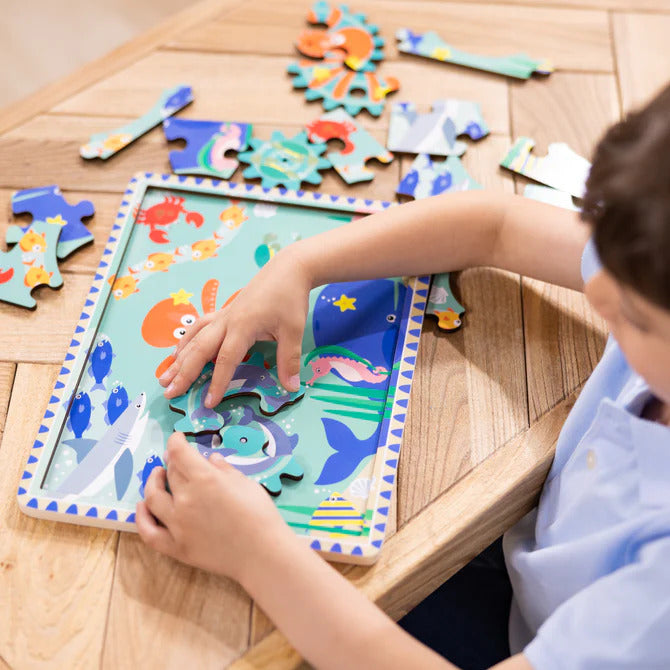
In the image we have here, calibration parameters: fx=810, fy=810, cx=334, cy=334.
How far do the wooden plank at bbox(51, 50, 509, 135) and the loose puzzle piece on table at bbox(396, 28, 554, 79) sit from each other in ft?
0.04

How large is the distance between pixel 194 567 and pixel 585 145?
2.38ft

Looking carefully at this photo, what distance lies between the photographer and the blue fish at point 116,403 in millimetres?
798

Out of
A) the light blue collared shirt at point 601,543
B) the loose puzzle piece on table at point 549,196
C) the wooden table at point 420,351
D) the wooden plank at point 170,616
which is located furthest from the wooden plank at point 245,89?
the wooden plank at point 170,616

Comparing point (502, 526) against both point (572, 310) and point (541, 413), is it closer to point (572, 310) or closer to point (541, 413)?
point (541, 413)

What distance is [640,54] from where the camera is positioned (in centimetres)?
117

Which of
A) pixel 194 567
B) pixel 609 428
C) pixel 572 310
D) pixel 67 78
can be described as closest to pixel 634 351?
pixel 609 428

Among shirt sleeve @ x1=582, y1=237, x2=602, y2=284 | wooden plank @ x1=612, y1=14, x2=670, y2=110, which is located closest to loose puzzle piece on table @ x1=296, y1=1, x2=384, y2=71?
wooden plank @ x1=612, y1=14, x2=670, y2=110

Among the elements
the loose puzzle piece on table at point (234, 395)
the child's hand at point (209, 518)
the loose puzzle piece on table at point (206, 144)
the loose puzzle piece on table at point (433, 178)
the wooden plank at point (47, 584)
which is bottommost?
the wooden plank at point (47, 584)

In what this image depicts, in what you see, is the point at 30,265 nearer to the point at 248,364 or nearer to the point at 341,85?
the point at 248,364

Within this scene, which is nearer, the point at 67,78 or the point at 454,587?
the point at 454,587

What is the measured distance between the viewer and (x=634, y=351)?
2.04 feet

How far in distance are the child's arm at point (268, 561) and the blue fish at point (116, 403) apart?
8 cm

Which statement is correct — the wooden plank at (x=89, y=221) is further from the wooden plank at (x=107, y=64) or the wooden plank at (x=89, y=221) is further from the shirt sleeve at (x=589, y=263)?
the shirt sleeve at (x=589, y=263)

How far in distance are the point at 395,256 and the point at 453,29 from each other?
1.57 ft
